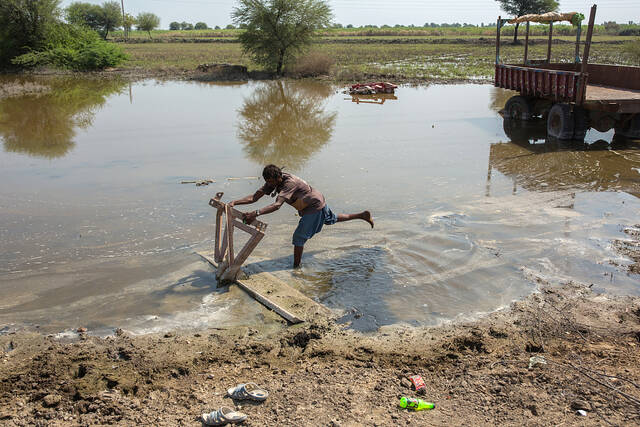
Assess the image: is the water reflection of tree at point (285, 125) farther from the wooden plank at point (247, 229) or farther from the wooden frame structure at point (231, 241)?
the wooden plank at point (247, 229)

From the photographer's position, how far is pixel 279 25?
98.8ft

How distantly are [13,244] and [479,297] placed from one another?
19.6 ft

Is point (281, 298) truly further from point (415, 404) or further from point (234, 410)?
point (415, 404)

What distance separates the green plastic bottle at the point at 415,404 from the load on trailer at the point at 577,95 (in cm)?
970

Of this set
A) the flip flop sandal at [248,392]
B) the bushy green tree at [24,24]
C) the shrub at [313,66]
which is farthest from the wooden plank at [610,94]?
the bushy green tree at [24,24]

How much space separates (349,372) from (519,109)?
518 inches

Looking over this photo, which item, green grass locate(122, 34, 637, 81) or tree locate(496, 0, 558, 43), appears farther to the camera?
tree locate(496, 0, 558, 43)

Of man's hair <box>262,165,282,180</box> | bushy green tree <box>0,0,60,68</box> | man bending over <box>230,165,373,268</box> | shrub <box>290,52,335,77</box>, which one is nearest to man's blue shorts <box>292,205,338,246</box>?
man bending over <box>230,165,373,268</box>

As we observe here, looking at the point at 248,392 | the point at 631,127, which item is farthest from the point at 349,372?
the point at 631,127

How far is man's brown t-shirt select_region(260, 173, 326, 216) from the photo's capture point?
19.4 feet

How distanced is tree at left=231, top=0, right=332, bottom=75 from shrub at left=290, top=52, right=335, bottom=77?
0.82m

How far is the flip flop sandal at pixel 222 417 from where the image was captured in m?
3.48

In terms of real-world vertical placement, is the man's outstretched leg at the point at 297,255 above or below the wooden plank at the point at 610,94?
below

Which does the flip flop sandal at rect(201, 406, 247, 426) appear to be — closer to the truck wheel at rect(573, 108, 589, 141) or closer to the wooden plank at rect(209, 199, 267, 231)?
the wooden plank at rect(209, 199, 267, 231)
